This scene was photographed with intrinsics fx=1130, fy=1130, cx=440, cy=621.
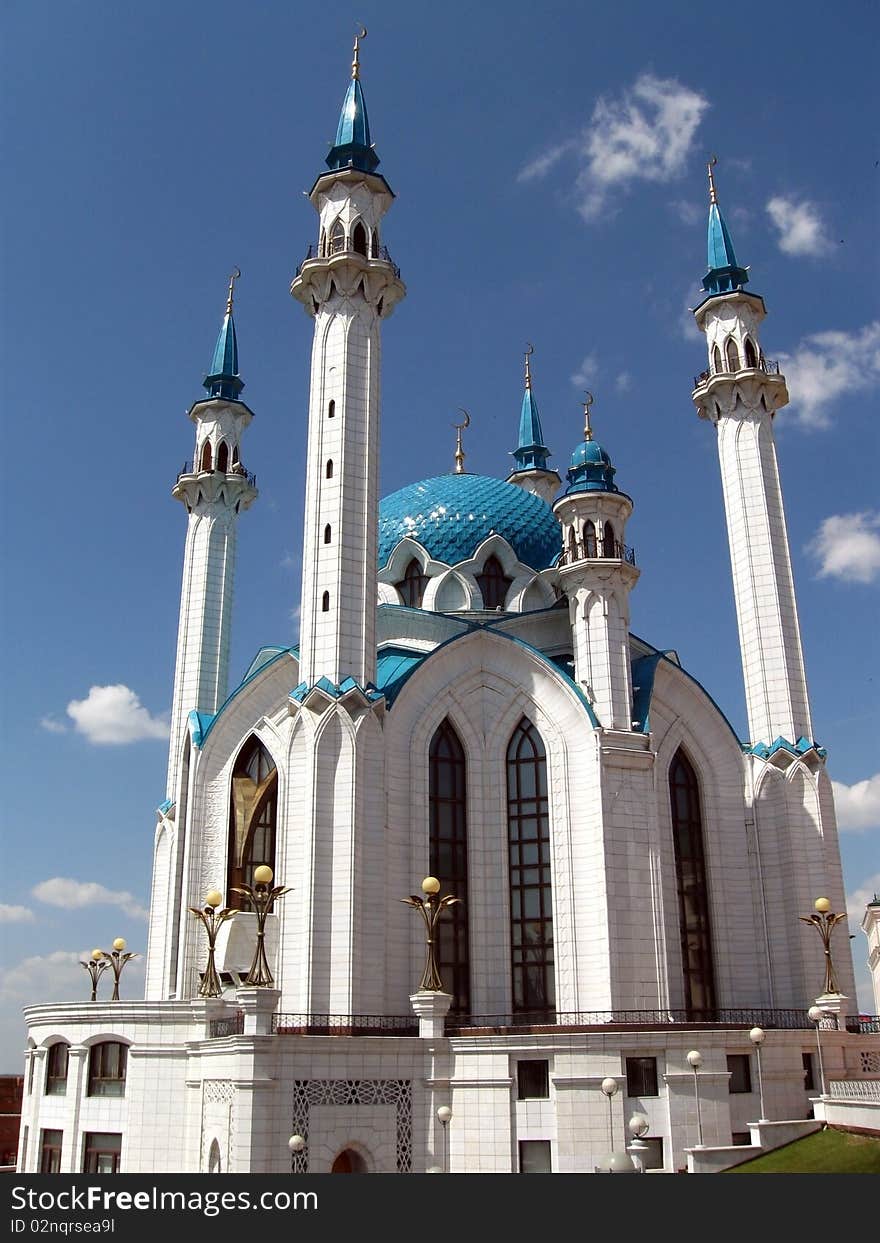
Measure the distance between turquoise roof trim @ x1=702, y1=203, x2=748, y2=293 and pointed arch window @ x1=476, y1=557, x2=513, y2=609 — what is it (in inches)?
503

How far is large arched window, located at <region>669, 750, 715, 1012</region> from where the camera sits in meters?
32.6

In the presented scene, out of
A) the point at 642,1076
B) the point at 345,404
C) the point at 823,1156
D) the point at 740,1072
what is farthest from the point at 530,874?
the point at 345,404

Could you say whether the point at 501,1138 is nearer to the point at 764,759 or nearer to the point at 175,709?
the point at 764,759

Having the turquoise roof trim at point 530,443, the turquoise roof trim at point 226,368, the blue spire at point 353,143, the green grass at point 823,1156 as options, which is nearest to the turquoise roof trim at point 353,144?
the blue spire at point 353,143

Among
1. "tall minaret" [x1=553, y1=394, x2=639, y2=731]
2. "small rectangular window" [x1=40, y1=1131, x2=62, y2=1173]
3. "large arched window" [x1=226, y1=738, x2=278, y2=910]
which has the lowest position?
→ "small rectangular window" [x1=40, y1=1131, x2=62, y2=1173]

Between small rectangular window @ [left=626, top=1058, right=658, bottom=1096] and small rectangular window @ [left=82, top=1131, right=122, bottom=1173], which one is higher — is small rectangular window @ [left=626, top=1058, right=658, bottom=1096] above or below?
above

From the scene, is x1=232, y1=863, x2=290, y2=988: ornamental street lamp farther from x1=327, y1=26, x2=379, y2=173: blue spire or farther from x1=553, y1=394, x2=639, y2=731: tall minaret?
x1=327, y1=26, x2=379, y2=173: blue spire

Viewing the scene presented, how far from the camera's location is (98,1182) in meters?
15.0

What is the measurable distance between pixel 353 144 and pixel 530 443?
61.9ft

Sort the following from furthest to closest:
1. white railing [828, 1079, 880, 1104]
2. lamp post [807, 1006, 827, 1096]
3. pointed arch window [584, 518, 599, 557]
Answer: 1. pointed arch window [584, 518, 599, 557]
2. lamp post [807, 1006, 827, 1096]
3. white railing [828, 1079, 880, 1104]

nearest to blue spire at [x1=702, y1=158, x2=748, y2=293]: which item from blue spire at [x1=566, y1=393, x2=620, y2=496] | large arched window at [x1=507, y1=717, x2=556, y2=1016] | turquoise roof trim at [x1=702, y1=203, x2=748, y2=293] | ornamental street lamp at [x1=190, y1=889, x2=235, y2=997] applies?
turquoise roof trim at [x1=702, y1=203, x2=748, y2=293]

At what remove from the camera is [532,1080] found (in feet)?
86.7

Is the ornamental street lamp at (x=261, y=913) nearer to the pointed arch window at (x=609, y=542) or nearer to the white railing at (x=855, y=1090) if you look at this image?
the white railing at (x=855, y=1090)

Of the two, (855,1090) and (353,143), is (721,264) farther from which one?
(855,1090)
